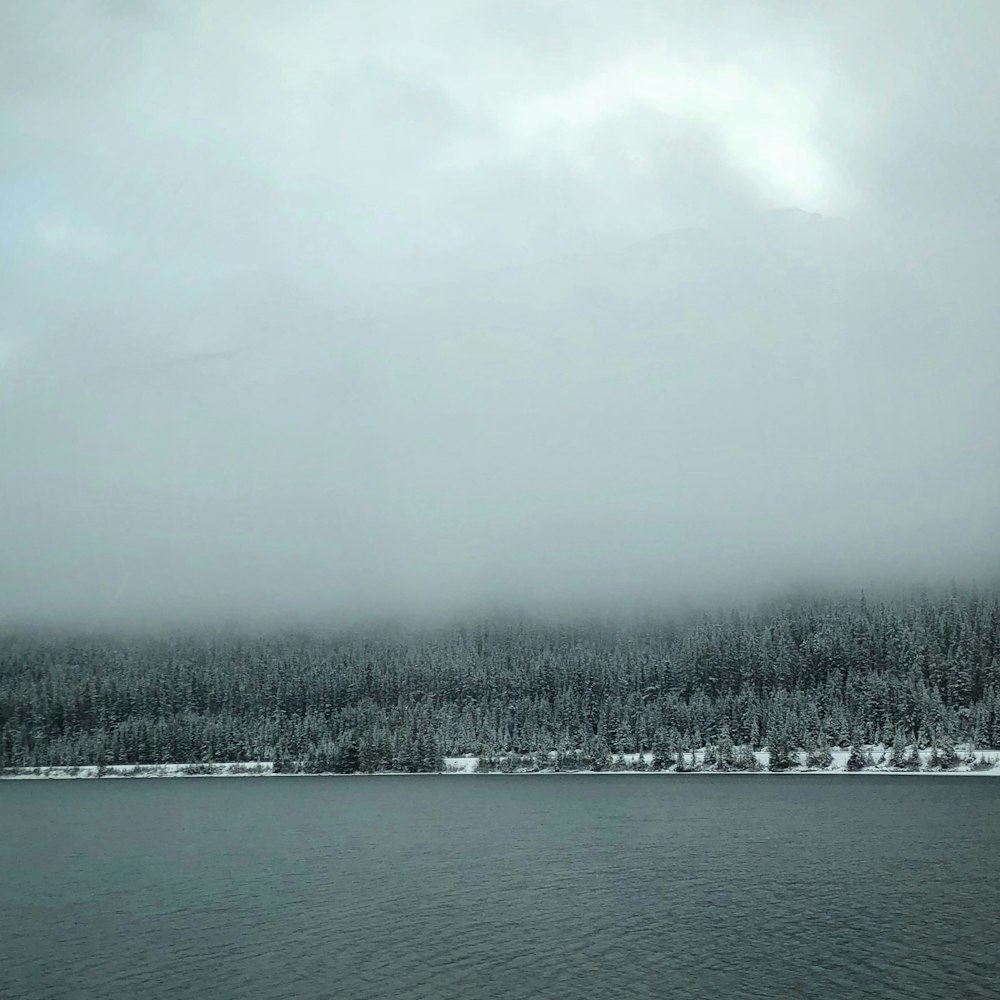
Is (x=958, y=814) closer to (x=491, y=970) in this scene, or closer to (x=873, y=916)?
(x=873, y=916)

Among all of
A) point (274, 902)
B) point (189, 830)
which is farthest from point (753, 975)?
point (189, 830)

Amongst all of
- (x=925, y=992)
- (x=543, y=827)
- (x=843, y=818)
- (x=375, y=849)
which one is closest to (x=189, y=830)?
(x=375, y=849)

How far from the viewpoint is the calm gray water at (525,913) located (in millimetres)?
→ 76125

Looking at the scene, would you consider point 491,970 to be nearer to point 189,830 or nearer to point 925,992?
point 925,992

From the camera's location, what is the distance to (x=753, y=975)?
251ft

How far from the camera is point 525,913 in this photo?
10225 centimetres

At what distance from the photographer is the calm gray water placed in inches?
2997

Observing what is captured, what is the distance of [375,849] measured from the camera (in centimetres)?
15488

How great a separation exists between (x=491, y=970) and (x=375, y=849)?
261ft

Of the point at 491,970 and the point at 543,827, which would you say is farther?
the point at 543,827

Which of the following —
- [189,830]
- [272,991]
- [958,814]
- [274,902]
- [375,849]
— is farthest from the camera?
[189,830]

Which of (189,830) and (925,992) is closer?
(925,992)

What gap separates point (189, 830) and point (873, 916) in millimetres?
139077

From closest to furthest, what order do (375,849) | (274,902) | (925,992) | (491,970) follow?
(925,992)
(491,970)
(274,902)
(375,849)
